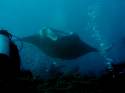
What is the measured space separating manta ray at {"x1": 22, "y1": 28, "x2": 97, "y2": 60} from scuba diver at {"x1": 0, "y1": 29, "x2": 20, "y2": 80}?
3.79 metres

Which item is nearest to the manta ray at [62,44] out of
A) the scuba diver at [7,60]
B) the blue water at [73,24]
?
Result: the blue water at [73,24]

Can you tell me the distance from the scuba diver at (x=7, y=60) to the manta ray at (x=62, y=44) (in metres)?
3.79

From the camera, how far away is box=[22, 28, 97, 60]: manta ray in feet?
29.9

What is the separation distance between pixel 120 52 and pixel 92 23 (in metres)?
15.0

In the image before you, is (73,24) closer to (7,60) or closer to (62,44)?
(62,44)

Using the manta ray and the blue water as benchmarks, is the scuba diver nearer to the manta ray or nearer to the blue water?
the blue water

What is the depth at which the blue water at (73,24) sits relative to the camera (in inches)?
567

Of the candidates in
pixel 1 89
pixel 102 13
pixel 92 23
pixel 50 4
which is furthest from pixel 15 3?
pixel 1 89

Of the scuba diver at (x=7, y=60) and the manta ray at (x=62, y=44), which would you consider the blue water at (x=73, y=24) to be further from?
the scuba diver at (x=7, y=60)

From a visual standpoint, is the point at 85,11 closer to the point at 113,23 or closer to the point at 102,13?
the point at 102,13

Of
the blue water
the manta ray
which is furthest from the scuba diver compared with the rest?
the manta ray

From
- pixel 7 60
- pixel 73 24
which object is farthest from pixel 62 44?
pixel 73 24

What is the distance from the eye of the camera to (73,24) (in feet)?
135

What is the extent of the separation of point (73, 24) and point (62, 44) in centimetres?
3225
